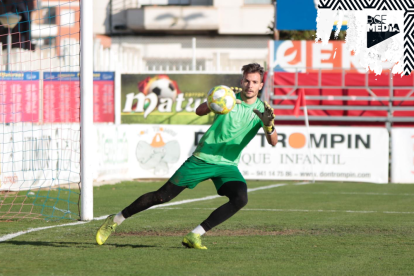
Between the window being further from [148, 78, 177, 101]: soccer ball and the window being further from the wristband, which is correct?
the wristband

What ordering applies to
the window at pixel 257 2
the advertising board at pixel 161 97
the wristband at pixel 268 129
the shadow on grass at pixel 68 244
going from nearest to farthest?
the wristband at pixel 268 129 → the shadow on grass at pixel 68 244 → the advertising board at pixel 161 97 → the window at pixel 257 2

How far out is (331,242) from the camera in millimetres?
8250

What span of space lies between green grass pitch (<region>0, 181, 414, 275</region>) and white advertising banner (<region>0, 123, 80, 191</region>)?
8.17ft

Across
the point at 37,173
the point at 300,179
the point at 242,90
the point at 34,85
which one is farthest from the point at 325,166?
the point at 242,90

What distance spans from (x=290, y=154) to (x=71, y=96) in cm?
731

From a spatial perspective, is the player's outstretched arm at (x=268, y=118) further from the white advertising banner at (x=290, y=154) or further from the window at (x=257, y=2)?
the window at (x=257, y=2)

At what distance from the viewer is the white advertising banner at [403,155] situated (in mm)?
19594

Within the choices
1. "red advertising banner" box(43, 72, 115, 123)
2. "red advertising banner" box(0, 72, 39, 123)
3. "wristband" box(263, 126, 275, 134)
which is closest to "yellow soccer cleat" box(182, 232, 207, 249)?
"wristband" box(263, 126, 275, 134)

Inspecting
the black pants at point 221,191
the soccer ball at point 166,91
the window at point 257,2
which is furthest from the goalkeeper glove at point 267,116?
the window at point 257,2

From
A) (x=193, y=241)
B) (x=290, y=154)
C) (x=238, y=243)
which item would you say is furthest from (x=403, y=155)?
(x=193, y=241)

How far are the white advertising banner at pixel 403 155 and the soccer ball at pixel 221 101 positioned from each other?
532 inches

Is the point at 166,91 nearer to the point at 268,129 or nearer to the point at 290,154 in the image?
the point at 290,154

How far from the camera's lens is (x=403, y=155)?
64.4 ft

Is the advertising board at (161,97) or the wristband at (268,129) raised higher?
the advertising board at (161,97)
